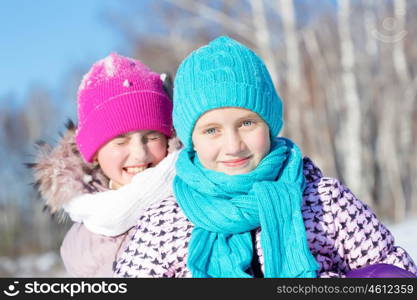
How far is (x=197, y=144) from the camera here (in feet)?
6.42

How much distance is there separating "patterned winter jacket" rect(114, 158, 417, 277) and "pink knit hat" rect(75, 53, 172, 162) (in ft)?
2.12

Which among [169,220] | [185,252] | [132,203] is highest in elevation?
[132,203]

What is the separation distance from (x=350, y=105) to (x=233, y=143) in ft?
35.2

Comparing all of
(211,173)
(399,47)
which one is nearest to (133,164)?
(211,173)

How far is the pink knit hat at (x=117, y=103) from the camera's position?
8.13 feet

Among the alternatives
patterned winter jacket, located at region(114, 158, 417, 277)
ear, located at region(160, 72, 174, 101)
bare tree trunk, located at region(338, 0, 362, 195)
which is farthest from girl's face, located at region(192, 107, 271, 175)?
bare tree trunk, located at region(338, 0, 362, 195)

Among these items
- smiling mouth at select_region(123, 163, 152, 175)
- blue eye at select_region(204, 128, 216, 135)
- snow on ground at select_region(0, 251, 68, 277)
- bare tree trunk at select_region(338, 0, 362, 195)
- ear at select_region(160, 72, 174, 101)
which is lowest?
blue eye at select_region(204, 128, 216, 135)

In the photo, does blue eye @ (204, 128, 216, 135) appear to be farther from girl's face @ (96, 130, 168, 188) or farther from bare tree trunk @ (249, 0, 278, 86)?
bare tree trunk @ (249, 0, 278, 86)

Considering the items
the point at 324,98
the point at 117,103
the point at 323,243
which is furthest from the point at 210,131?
the point at 324,98

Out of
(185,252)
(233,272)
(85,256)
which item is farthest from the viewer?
(85,256)

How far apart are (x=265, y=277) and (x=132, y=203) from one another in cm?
72

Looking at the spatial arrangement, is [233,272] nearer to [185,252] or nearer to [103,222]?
[185,252]

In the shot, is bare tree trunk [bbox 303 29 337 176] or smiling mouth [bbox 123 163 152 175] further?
bare tree trunk [bbox 303 29 337 176]

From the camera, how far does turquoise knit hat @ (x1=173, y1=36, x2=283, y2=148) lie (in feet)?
6.28
